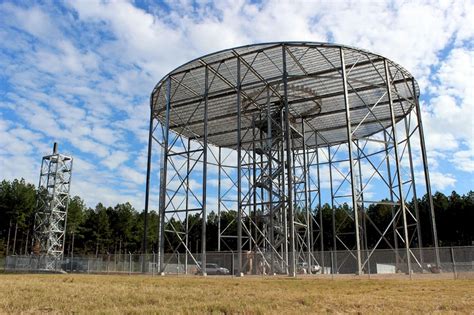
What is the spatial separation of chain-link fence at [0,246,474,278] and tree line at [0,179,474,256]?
2537 cm

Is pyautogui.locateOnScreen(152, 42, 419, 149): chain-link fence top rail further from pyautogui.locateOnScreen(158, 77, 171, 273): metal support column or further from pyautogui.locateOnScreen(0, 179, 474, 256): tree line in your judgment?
pyautogui.locateOnScreen(0, 179, 474, 256): tree line

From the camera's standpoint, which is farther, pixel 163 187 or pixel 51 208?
pixel 51 208

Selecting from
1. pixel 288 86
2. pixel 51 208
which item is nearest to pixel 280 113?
pixel 288 86

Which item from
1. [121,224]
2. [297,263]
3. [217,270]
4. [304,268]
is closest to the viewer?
[297,263]

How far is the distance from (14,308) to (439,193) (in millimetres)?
79606

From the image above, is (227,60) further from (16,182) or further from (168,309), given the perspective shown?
(16,182)

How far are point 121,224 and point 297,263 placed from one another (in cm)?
6235

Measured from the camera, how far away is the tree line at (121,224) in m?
71.9

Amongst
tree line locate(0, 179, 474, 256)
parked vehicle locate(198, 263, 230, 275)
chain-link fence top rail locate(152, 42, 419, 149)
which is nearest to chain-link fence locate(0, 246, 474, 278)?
parked vehicle locate(198, 263, 230, 275)

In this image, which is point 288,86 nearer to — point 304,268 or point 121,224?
point 304,268

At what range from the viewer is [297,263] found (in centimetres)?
3344

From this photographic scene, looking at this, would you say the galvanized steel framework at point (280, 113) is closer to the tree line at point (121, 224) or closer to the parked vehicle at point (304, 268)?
the parked vehicle at point (304, 268)

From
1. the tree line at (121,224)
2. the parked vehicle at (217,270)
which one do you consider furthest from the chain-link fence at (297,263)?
the tree line at (121,224)

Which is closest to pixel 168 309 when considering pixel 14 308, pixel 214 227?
pixel 14 308
